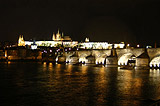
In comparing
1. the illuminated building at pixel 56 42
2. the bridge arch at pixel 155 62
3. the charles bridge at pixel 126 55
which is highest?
the illuminated building at pixel 56 42

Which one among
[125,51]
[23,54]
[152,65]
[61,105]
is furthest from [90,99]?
[23,54]

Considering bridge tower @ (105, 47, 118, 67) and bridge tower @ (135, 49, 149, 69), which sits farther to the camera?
bridge tower @ (105, 47, 118, 67)

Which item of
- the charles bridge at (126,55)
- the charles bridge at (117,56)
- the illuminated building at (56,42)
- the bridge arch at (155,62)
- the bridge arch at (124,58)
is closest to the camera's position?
the charles bridge at (126,55)

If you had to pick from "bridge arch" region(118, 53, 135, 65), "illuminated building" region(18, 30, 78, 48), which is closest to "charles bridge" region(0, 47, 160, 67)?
"bridge arch" region(118, 53, 135, 65)

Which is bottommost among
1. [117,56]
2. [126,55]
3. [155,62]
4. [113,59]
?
[155,62]

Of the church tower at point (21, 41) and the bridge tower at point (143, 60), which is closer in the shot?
the bridge tower at point (143, 60)

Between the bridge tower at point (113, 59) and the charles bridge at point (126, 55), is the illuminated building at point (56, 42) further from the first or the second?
the bridge tower at point (113, 59)

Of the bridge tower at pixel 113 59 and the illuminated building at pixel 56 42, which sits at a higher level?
the illuminated building at pixel 56 42

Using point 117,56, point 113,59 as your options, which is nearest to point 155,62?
point 117,56

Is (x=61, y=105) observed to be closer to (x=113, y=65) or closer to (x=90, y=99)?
(x=90, y=99)

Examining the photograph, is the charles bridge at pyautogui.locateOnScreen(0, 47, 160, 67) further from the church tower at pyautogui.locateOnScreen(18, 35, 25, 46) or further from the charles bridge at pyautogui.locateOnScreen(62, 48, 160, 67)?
the church tower at pyautogui.locateOnScreen(18, 35, 25, 46)

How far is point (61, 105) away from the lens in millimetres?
15555

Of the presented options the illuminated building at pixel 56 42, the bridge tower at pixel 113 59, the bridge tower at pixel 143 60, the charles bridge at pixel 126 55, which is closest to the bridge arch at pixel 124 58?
the charles bridge at pixel 126 55

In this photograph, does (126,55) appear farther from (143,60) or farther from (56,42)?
(56,42)
